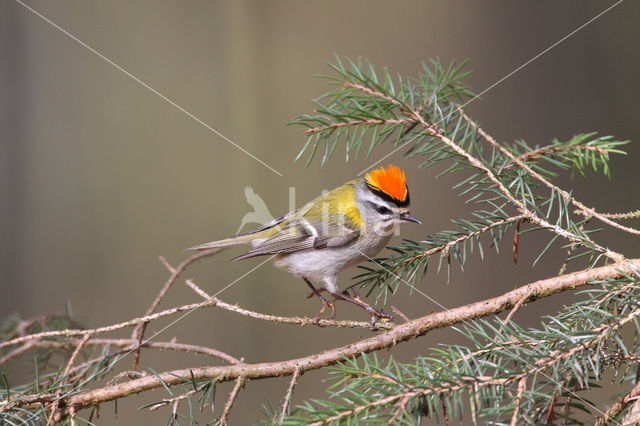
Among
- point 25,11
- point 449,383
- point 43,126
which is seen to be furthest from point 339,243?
point 25,11

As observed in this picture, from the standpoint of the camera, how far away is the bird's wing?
120cm

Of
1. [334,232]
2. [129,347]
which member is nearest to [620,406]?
[129,347]

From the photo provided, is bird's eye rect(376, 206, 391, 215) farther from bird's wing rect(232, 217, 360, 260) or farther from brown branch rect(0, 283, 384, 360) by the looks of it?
brown branch rect(0, 283, 384, 360)

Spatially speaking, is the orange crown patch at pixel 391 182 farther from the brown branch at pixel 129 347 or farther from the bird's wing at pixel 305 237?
the brown branch at pixel 129 347

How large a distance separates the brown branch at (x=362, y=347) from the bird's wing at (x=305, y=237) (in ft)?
2.03

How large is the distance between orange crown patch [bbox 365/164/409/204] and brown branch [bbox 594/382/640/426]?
2.15 feet

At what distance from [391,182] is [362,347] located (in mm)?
554

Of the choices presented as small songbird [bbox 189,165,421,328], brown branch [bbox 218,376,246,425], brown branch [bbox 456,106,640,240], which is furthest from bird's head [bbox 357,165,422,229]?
brown branch [bbox 218,376,246,425]

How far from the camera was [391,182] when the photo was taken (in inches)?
42.4

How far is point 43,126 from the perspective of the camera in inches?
68.4

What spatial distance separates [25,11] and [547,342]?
5.83 ft

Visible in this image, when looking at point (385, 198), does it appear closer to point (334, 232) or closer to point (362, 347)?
point (334, 232)

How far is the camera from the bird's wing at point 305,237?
47.3 inches

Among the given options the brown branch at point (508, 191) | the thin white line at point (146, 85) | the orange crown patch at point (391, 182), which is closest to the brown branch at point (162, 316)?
the brown branch at point (508, 191)
